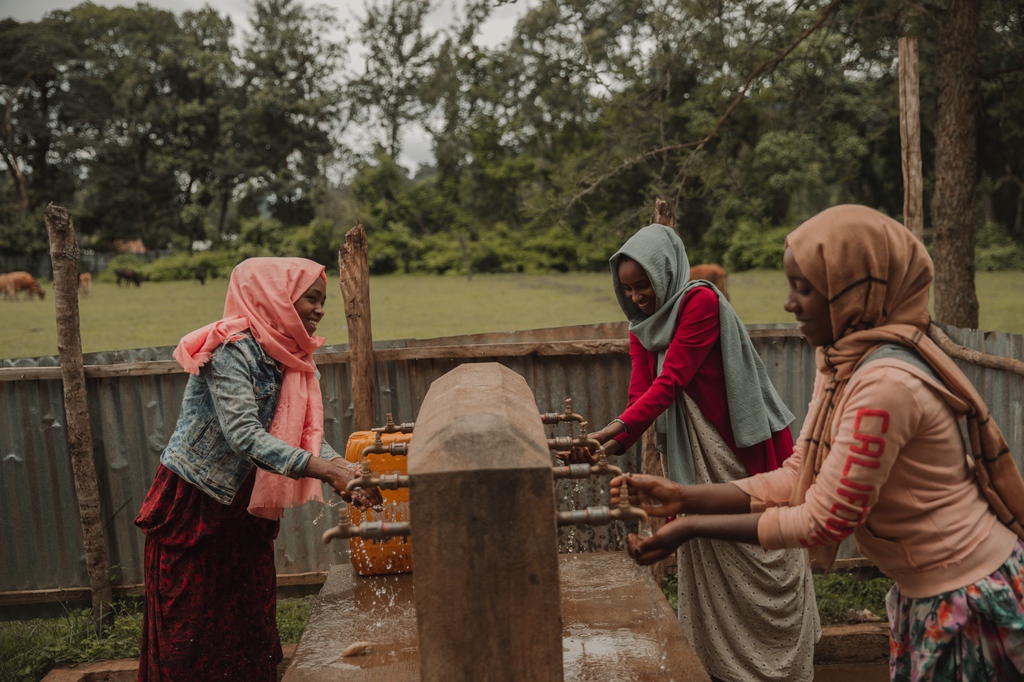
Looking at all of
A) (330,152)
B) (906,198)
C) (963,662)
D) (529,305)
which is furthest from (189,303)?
(963,662)

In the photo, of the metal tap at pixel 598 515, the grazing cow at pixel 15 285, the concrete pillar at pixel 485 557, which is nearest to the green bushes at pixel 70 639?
the concrete pillar at pixel 485 557

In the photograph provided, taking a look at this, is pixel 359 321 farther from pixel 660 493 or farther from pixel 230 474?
pixel 660 493

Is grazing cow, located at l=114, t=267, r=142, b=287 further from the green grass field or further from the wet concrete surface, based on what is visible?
the wet concrete surface

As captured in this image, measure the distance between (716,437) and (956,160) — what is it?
4.86 metres

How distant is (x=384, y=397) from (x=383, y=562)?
5.25ft

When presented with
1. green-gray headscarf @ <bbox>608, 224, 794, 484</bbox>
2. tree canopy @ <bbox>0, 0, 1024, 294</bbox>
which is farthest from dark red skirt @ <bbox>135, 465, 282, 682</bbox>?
tree canopy @ <bbox>0, 0, 1024, 294</bbox>

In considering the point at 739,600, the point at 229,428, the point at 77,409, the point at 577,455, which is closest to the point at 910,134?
the point at 739,600

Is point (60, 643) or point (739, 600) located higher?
point (739, 600)

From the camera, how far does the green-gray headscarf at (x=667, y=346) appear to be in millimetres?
3168

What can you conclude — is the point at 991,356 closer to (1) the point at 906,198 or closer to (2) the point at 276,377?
(1) the point at 906,198

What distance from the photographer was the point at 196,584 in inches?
116

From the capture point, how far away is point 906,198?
203 inches

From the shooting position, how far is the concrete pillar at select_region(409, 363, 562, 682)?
1757 millimetres

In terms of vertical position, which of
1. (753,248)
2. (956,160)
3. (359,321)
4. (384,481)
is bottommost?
(384,481)
